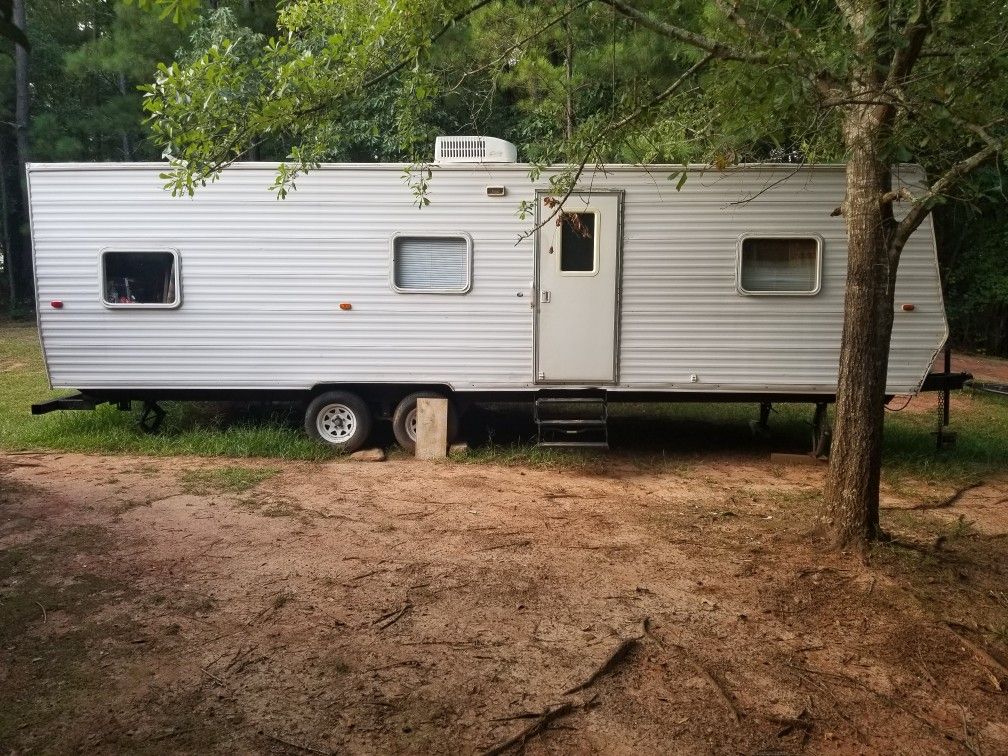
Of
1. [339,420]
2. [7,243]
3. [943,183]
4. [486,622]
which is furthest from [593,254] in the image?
[7,243]

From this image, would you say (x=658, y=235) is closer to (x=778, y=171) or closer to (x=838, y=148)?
(x=778, y=171)

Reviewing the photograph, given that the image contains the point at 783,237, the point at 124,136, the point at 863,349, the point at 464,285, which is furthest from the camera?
the point at 124,136

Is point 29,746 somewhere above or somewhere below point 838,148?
below

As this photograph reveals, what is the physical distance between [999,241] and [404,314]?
1412 centimetres

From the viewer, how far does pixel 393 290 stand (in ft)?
27.1

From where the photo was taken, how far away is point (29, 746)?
10.5 ft

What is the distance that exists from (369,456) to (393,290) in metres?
1.63

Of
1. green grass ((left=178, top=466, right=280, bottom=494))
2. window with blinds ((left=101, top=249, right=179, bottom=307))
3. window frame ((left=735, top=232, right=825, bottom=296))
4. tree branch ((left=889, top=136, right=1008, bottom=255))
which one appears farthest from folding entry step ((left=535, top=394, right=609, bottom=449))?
window with blinds ((left=101, top=249, right=179, bottom=307))

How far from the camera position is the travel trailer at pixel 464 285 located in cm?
805

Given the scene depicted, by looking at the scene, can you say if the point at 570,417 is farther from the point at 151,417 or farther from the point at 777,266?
the point at 151,417

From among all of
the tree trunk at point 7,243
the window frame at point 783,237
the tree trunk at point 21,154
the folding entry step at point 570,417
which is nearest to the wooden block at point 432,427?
the folding entry step at point 570,417

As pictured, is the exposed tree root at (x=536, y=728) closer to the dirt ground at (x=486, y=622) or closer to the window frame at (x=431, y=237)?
the dirt ground at (x=486, y=622)

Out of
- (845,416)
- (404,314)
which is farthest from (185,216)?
(845,416)

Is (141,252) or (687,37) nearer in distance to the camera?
(687,37)
